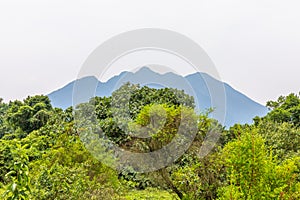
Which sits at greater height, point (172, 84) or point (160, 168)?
point (172, 84)

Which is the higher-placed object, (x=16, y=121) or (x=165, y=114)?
(x=16, y=121)

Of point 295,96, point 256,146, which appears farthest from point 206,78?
point 295,96

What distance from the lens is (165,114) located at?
5.59 meters

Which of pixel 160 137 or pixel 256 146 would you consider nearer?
pixel 256 146

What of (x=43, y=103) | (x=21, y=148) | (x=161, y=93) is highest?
(x=43, y=103)

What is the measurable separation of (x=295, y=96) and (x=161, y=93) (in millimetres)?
10095

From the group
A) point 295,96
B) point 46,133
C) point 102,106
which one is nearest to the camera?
point 102,106

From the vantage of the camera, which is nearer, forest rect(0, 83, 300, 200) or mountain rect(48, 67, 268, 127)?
forest rect(0, 83, 300, 200)

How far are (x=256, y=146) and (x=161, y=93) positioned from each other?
505 centimetres

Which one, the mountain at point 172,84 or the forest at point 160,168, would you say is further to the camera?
the mountain at point 172,84

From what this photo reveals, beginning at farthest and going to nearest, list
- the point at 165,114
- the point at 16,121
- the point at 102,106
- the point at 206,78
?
the point at 16,121
the point at 102,106
the point at 165,114
the point at 206,78

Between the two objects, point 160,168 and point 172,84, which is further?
point 160,168

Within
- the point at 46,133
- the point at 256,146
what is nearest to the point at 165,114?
the point at 256,146

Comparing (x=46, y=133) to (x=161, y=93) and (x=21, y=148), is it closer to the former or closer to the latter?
(x=161, y=93)
